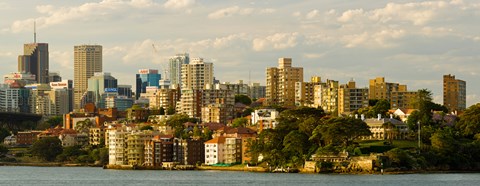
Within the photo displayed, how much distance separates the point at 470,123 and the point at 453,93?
63.9 meters

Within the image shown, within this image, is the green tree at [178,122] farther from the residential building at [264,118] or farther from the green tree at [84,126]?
the green tree at [84,126]

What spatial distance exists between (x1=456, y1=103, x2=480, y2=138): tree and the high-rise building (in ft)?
A: 189

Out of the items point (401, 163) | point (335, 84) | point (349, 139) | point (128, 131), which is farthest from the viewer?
point (335, 84)

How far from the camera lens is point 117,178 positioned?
11331cm

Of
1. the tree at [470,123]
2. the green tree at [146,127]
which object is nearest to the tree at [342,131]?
the tree at [470,123]

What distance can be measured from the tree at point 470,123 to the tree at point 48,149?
6346 cm

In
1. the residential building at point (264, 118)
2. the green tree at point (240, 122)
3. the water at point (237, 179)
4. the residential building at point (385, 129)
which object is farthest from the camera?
the green tree at point (240, 122)

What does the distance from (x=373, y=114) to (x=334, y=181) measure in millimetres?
44217

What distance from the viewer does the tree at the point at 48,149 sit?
552 feet

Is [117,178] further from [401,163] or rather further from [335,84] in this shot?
[335,84]

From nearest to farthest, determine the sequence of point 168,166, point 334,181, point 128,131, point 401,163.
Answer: point 334,181 < point 401,163 < point 168,166 < point 128,131

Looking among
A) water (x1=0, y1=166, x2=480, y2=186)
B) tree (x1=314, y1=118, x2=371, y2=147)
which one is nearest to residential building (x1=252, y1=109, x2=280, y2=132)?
water (x1=0, y1=166, x2=480, y2=186)

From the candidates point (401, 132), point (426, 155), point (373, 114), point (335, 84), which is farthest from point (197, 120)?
point (426, 155)

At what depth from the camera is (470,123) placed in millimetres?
126750
